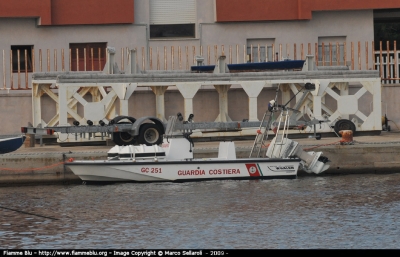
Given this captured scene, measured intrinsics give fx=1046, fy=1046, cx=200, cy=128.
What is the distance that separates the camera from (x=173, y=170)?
2886 cm

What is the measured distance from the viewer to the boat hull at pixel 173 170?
28.7 metres

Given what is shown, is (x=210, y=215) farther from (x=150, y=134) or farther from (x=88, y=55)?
(x=88, y=55)

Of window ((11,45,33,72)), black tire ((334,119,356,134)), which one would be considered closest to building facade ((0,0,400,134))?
window ((11,45,33,72))

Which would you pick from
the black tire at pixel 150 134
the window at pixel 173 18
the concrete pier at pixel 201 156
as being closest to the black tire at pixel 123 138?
the black tire at pixel 150 134

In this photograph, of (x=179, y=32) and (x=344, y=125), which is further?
(x=179, y=32)

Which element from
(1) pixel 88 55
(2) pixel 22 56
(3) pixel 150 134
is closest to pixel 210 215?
(3) pixel 150 134

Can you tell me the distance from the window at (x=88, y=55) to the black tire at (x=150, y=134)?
372 inches

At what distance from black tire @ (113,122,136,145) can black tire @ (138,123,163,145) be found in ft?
1.27

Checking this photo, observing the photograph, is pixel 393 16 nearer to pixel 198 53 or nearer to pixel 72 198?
pixel 198 53

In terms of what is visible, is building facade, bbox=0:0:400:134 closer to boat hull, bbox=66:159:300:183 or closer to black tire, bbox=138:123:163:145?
black tire, bbox=138:123:163:145

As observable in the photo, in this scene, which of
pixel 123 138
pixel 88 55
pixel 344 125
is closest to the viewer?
pixel 123 138

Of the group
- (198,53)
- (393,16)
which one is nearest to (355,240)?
(198,53)

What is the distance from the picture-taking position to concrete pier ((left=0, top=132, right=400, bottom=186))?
29.8 m

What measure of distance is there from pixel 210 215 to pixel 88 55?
789 inches
